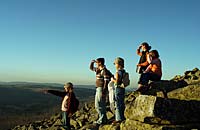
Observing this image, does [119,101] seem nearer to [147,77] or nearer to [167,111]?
[147,77]

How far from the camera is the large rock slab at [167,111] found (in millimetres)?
11367

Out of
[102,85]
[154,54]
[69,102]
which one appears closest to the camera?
[154,54]

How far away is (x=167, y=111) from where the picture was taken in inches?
450

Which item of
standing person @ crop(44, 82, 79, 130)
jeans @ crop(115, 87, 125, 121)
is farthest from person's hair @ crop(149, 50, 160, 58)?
standing person @ crop(44, 82, 79, 130)

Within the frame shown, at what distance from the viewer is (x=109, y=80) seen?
46.9 feet

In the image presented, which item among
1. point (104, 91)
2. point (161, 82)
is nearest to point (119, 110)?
point (104, 91)

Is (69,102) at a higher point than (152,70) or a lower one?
lower

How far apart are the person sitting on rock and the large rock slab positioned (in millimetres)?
2006

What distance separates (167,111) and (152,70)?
2.80 meters

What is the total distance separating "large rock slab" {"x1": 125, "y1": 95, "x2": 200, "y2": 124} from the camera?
11.4 meters

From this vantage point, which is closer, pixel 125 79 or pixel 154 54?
pixel 125 79

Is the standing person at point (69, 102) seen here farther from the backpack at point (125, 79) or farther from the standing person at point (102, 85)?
the backpack at point (125, 79)

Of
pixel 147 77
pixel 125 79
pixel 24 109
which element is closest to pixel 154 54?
pixel 147 77

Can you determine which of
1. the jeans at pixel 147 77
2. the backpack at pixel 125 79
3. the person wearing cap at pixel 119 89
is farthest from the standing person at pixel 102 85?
the jeans at pixel 147 77
